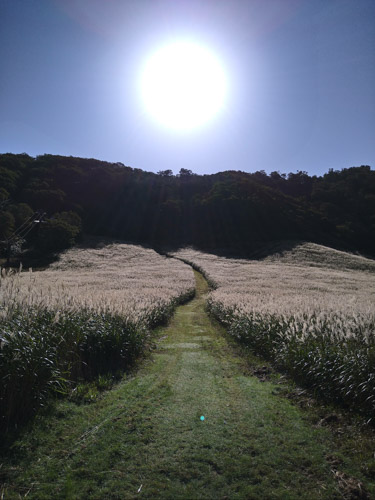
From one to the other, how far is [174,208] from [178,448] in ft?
233

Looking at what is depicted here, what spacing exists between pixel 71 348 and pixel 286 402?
5457 millimetres

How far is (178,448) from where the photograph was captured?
14.5 ft

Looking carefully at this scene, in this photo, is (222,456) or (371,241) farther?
(371,241)

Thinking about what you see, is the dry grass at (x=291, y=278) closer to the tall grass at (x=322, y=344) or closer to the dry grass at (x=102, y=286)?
the tall grass at (x=322, y=344)

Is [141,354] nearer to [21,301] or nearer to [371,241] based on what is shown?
[21,301]

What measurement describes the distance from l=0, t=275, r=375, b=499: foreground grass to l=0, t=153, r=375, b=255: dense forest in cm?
4625

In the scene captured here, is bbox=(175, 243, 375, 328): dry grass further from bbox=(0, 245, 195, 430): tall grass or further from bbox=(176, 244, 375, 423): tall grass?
bbox=(0, 245, 195, 430): tall grass

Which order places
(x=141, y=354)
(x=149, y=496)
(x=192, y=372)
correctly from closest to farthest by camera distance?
(x=149, y=496)
(x=192, y=372)
(x=141, y=354)

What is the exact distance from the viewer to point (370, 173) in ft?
269

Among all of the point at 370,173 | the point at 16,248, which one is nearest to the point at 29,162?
the point at 16,248

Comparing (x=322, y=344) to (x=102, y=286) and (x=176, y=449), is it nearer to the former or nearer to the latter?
(x=176, y=449)

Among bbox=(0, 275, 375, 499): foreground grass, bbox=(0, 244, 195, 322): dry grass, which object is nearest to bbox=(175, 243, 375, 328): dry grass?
bbox=(0, 244, 195, 322): dry grass

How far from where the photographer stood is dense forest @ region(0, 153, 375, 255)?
200 feet

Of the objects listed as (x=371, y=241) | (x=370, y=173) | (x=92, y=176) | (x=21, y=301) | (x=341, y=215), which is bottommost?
(x=21, y=301)
